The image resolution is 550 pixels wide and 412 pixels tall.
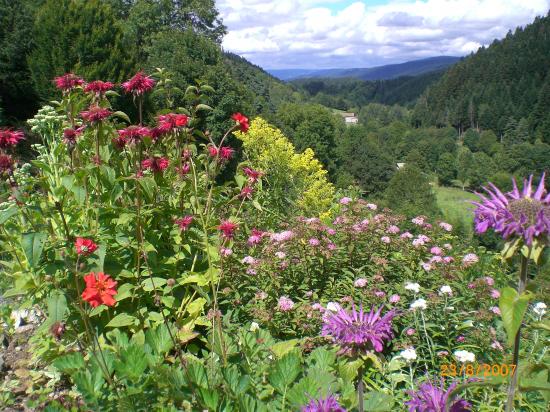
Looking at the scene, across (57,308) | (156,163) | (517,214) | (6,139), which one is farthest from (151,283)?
(517,214)

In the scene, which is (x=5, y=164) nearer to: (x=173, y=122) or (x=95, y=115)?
(x=95, y=115)

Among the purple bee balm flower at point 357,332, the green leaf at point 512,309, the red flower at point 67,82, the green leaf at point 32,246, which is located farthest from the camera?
the red flower at point 67,82

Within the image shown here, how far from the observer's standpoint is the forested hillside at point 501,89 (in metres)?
88.5

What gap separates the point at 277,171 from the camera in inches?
265

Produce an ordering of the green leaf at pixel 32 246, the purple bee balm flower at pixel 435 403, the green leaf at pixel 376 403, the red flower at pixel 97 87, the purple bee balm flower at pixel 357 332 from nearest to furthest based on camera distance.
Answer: the purple bee balm flower at pixel 435 403, the purple bee balm flower at pixel 357 332, the green leaf at pixel 376 403, the green leaf at pixel 32 246, the red flower at pixel 97 87

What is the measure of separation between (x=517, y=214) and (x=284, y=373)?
104 cm

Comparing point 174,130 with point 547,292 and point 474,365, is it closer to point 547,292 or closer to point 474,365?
point 474,365

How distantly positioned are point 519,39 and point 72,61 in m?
128

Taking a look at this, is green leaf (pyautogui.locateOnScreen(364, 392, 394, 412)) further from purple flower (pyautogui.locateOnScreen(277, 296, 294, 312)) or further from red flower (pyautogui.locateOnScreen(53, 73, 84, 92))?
red flower (pyautogui.locateOnScreen(53, 73, 84, 92))

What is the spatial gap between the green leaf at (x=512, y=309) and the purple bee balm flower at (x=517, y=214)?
144 millimetres

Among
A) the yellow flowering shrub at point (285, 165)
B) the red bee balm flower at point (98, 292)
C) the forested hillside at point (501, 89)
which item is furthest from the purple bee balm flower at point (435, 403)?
the forested hillside at point (501, 89)

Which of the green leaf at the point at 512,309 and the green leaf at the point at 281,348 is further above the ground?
the green leaf at the point at 512,309

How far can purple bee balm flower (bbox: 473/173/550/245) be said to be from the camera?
1087mm

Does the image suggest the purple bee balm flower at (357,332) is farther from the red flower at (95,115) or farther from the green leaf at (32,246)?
the red flower at (95,115)
